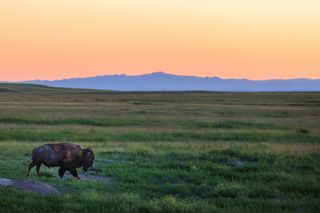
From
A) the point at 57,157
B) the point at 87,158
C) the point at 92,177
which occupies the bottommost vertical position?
the point at 92,177

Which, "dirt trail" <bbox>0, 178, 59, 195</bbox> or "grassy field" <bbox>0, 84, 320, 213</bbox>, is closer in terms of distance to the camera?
"grassy field" <bbox>0, 84, 320, 213</bbox>

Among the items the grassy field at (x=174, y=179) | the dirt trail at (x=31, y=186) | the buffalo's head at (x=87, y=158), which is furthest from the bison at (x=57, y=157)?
the dirt trail at (x=31, y=186)

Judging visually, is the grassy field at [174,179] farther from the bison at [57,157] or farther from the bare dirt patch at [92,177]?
the bison at [57,157]

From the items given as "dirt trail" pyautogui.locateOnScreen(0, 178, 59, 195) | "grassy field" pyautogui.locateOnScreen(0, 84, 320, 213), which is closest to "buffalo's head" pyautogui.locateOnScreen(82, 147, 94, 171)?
"grassy field" pyautogui.locateOnScreen(0, 84, 320, 213)

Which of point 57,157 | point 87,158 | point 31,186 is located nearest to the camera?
point 31,186

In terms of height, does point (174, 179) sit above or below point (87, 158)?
below

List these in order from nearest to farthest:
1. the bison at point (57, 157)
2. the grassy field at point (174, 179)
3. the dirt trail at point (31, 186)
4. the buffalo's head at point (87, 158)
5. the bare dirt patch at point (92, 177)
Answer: the grassy field at point (174, 179), the dirt trail at point (31, 186), the bison at point (57, 157), the bare dirt patch at point (92, 177), the buffalo's head at point (87, 158)

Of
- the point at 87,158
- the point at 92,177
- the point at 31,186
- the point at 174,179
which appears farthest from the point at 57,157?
the point at 174,179

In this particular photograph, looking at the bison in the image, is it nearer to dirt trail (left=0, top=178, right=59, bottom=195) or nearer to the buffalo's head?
the buffalo's head

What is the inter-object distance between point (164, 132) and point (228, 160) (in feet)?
44.0

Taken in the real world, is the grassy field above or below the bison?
below

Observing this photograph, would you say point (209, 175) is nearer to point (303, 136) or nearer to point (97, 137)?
point (97, 137)

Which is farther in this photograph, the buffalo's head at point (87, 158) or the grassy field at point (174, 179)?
the buffalo's head at point (87, 158)

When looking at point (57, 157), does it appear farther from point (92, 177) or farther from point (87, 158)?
point (92, 177)
